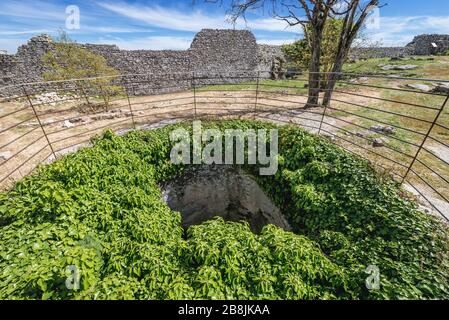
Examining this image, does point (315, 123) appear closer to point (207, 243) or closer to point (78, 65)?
point (207, 243)

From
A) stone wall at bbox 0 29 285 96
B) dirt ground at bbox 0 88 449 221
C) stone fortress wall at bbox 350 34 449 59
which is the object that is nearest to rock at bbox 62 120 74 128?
dirt ground at bbox 0 88 449 221

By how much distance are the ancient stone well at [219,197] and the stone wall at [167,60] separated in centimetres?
1026

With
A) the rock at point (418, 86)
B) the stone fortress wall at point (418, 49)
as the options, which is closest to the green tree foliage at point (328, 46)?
the rock at point (418, 86)

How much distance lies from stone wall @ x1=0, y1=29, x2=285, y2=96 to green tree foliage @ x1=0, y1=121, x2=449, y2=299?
12.3 meters

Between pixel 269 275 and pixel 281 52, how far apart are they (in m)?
23.2

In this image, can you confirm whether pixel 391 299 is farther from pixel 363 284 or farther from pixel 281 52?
pixel 281 52

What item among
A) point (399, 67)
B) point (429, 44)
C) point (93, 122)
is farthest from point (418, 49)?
point (93, 122)

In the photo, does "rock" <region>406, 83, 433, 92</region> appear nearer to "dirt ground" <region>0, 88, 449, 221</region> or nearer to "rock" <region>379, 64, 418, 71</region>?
"dirt ground" <region>0, 88, 449, 221</region>

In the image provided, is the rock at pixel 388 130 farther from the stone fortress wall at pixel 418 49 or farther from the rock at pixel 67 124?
the stone fortress wall at pixel 418 49

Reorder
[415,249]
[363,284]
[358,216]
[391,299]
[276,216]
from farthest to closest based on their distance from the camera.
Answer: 1. [276,216]
2. [358,216]
3. [415,249]
4. [363,284]
5. [391,299]

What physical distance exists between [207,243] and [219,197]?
392cm

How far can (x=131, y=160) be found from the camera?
17.0 ft

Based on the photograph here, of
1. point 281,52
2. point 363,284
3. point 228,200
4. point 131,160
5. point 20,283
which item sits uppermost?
point 281,52

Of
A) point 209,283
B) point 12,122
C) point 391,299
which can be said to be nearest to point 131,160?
point 209,283
